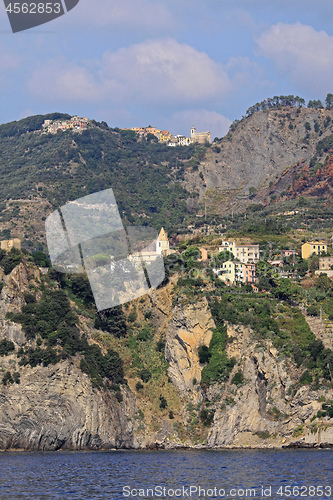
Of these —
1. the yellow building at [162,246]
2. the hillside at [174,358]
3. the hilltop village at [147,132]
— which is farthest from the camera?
the hilltop village at [147,132]

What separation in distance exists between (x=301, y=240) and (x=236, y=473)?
54.2 metres

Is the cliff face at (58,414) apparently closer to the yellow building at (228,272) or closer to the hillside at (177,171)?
the yellow building at (228,272)

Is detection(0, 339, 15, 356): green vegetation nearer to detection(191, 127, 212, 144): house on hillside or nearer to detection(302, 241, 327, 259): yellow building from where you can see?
detection(302, 241, 327, 259): yellow building

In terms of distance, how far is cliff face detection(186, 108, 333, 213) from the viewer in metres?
150

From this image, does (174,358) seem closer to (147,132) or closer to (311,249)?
(311,249)

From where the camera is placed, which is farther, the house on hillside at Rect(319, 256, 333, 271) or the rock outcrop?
the house on hillside at Rect(319, 256, 333, 271)

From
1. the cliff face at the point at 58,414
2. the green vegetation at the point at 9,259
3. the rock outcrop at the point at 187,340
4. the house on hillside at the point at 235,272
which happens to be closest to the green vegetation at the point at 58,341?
the cliff face at the point at 58,414

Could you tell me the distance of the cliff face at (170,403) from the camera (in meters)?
70.8

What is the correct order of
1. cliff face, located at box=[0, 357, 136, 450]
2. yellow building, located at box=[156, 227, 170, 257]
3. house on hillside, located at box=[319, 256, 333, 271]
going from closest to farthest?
cliff face, located at box=[0, 357, 136, 450], house on hillside, located at box=[319, 256, 333, 271], yellow building, located at box=[156, 227, 170, 257]

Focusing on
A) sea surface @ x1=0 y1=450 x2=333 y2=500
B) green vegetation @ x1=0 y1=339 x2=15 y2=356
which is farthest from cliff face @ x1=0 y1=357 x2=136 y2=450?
sea surface @ x1=0 y1=450 x2=333 y2=500

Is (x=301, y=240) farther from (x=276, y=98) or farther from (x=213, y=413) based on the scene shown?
(x=276, y=98)

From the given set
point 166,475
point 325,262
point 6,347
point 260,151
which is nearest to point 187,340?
point 6,347

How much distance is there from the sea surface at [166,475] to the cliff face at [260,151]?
86.7 meters

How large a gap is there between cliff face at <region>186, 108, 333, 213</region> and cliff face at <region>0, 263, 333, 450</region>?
7085cm
